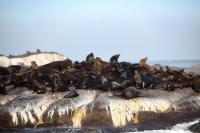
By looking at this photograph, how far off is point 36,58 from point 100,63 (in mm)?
29808

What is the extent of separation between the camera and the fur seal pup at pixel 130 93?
48.0 feet

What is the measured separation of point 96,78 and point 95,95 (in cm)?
114

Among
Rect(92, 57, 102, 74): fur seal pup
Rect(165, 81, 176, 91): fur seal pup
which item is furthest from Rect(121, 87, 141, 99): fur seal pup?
Rect(92, 57, 102, 74): fur seal pup

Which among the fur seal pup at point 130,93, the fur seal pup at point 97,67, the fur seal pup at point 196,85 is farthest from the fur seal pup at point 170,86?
the fur seal pup at point 97,67

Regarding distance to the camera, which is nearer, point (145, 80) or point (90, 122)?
point (90, 122)

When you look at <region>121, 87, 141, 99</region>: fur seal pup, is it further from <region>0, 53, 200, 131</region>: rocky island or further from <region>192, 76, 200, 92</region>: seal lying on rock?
<region>192, 76, 200, 92</region>: seal lying on rock

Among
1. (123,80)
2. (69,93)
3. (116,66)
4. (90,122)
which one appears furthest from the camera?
(116,66)

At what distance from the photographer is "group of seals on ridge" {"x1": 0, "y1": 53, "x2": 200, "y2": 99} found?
1577 centimetres

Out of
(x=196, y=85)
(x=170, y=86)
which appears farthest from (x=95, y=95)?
(x=196, y=85)

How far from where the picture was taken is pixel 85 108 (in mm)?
14039

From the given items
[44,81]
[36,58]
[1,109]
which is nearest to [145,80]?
[44,81]

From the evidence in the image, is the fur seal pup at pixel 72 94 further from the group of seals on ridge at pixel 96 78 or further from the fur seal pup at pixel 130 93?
the fur seal pup at pixel 130 93

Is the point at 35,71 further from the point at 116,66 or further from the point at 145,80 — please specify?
the point at 145,80

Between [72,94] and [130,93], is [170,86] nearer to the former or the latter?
[130,93]
